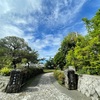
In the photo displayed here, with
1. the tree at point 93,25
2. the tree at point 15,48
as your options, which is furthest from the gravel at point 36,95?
the tree at point 15,48

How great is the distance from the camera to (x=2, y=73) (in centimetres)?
952

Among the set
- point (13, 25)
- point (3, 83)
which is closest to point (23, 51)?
point (13, 25)

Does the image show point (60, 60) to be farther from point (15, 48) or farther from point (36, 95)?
point (36, 95)

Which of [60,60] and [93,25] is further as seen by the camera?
[60,60]

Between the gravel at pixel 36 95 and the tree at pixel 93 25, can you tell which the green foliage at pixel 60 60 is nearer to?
the tree at pixel 93 25

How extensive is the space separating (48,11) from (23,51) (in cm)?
728

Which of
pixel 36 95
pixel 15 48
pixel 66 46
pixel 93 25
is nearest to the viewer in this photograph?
pixel 36 95

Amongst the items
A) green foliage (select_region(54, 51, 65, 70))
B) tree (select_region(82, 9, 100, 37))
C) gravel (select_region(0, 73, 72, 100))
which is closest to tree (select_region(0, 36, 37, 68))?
green foliage (select_region(54, 51, 65, 70))

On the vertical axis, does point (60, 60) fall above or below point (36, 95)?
above

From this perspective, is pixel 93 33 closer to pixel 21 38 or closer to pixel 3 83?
pixel 3 83

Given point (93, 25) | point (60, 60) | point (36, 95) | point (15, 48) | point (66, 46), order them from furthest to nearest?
point (60, 60) < point (66, 46) < point (15, 48) < point (93, 25) < point (36, 95)

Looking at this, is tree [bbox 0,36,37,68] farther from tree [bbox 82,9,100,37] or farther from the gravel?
tree [bbox 82,9,100,37]

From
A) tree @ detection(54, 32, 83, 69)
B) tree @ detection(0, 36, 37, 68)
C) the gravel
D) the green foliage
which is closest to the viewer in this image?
the gravel

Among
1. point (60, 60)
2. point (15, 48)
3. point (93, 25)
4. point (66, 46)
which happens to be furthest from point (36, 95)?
point (60, 60)
